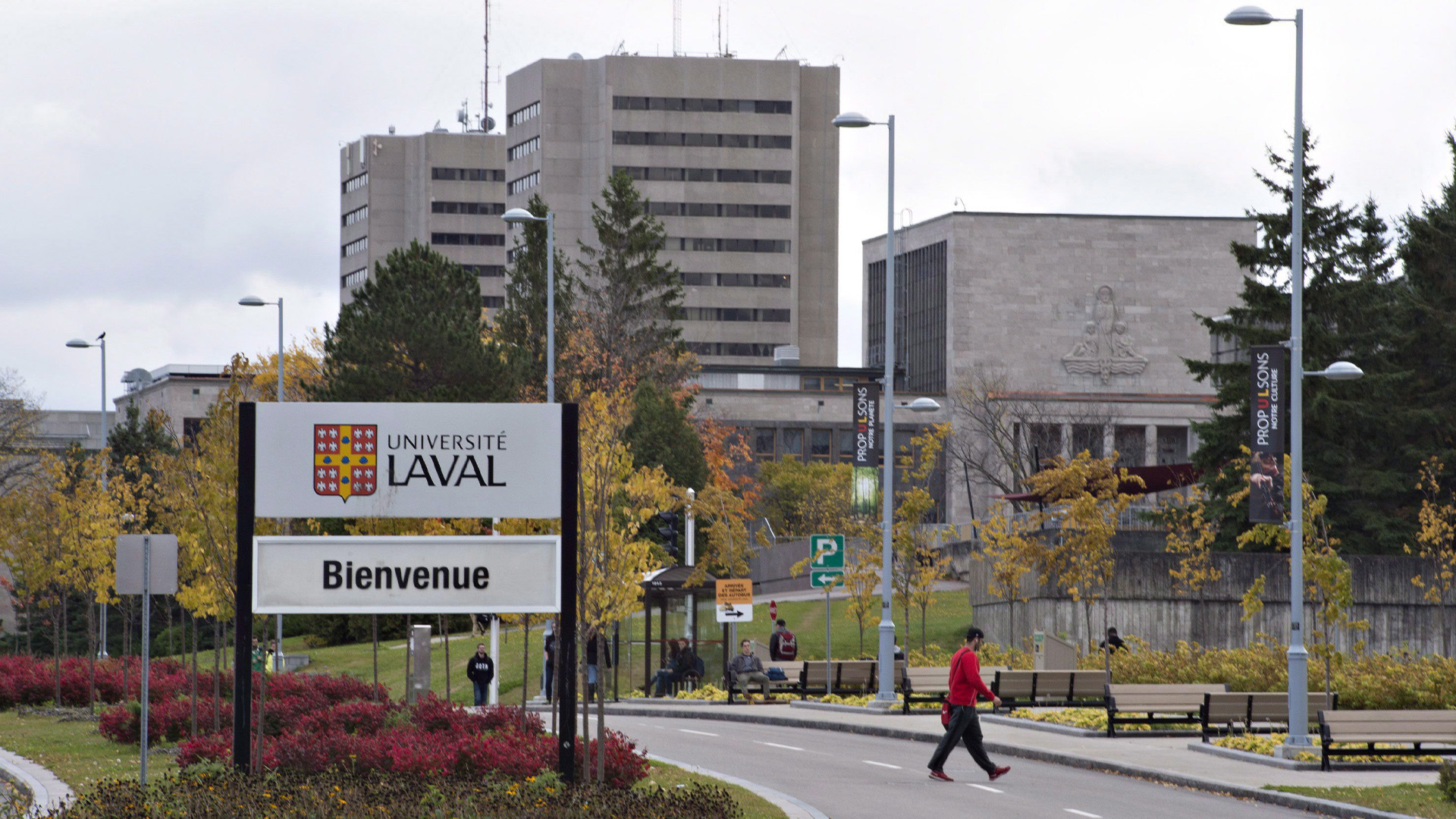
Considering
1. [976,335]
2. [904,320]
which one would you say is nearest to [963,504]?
[976,335]

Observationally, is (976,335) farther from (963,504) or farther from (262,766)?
(262,766)

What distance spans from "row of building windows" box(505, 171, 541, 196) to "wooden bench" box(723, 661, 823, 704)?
10653 cm

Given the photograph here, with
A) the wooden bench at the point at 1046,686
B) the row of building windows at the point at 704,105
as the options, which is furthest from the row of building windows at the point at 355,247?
the wooden bench at the point at 1046,686

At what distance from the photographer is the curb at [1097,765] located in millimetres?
16938

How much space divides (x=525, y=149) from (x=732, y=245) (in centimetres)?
1946

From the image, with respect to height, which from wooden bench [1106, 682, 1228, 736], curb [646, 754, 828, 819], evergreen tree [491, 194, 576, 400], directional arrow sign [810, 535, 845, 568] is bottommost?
wooden bench [1106, 682, 1228, 736]

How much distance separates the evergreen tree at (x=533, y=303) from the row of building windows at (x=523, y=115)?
64265mm

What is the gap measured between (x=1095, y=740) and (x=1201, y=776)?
5.10m

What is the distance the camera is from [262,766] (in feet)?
53.6

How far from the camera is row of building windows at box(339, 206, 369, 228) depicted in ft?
512

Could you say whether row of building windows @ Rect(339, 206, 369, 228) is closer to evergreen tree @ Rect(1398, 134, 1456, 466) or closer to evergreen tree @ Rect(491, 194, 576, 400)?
evergreen tree @ Rect(491, 194, 576, 400)

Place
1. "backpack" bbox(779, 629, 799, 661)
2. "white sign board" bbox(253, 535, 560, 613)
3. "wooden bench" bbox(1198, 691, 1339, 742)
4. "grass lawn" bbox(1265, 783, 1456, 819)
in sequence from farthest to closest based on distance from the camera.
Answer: "backpack" bbox(779, 629, 799, 661) < "wooden bench" bbox(1198, 691, 1339, 742) < "grass lawn" bbox(1265, 783, 1456, 819) < "white sign board" bbox(253, 535, 560, 613)

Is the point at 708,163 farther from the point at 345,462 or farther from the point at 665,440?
the point at 345,462

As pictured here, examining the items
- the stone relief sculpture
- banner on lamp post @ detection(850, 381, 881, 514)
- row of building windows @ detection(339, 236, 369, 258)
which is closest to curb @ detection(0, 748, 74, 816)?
banner on lamp post @ detection(850, 381, 881, 514)
